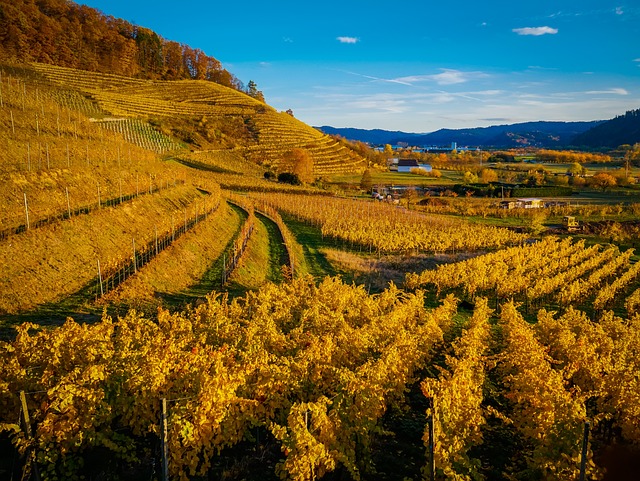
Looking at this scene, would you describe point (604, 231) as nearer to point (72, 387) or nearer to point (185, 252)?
point (185, 252)

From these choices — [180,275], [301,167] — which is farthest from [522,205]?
[180,275]

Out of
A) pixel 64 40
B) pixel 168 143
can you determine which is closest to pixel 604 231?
pixel 168 143

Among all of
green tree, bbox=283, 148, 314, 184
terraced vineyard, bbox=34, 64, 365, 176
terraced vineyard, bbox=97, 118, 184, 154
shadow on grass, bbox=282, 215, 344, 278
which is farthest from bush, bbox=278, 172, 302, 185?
shadow on grass, bbox=282, 215, 344, 278

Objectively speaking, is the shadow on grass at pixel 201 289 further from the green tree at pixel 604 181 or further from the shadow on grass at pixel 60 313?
the green tree at pixel 604 181

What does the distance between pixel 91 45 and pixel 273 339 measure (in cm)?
11848

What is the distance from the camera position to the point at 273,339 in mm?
12594

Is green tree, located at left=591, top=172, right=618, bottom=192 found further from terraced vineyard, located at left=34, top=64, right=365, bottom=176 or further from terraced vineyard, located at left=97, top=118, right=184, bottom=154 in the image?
terraced vineyard, located at left=97, top=118, right=184, bottom=154

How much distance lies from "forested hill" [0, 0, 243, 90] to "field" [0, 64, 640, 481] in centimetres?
7141

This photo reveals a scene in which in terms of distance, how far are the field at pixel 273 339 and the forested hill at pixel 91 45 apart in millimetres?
71411

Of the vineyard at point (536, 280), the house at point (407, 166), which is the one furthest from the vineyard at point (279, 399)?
the house at point (407, 166)

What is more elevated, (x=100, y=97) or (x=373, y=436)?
(x=100, y=97)

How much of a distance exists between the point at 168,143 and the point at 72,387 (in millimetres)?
67213

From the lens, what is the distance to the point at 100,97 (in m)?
A: 76.4

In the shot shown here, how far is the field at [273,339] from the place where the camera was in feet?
29.3
